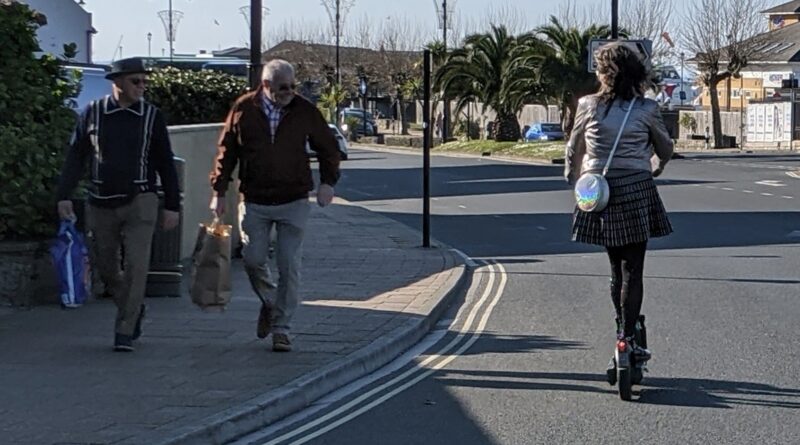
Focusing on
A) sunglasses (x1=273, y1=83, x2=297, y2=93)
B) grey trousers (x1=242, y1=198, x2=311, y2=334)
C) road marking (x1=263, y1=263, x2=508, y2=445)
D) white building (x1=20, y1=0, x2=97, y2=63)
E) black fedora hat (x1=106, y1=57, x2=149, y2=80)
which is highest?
white building (x1=20, y1=0, x2=97, y2=63)

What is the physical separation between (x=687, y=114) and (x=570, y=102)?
15968 mm

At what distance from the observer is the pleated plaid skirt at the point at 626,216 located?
7.52m

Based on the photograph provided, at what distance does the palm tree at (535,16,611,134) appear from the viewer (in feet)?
155

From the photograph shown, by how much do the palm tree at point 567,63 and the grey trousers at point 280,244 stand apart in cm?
3895

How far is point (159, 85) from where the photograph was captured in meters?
16.1

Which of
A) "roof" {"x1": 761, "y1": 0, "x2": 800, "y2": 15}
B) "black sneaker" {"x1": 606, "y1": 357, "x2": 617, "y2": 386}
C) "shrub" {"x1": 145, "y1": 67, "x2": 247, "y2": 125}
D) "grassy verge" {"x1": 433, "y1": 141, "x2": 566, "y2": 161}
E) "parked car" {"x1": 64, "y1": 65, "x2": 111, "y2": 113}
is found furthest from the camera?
"roof" {"x1": 761, "y1": 0, "x2": 800, "y2": 15}

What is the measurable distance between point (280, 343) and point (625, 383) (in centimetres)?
242

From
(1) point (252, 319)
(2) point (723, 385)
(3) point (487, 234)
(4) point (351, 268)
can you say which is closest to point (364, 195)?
(3) point (487, 234)

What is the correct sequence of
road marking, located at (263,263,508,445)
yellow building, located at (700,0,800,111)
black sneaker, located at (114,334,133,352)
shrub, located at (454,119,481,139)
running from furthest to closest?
yellow building, located at (700,0,800,111) → shrub, located at (454,119,481,139) → black sneaker, located at (114,334,133,352) → road marking, located at (263,263,508,445)

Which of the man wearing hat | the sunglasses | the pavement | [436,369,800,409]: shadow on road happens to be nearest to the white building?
the pavement

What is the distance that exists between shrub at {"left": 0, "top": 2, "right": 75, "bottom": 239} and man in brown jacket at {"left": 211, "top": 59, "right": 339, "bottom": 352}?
2.64 metres

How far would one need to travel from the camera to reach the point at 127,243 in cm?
849

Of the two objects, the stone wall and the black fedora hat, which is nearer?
the black fedora hat

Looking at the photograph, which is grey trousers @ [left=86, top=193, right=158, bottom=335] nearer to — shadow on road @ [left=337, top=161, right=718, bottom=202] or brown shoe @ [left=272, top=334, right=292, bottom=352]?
brown shoe @ [left=272, top=334, right=292, bottom=352]
